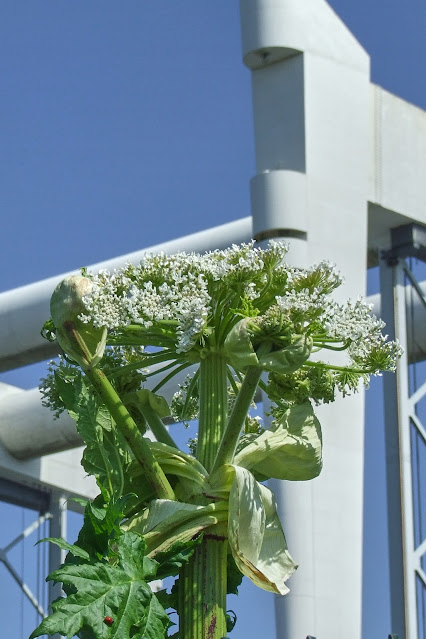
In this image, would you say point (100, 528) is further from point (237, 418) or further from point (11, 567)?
point (11, 567)

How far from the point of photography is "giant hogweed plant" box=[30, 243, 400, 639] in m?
4.22

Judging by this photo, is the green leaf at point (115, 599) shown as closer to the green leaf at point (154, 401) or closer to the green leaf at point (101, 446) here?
the green leaf at point (101, 446)

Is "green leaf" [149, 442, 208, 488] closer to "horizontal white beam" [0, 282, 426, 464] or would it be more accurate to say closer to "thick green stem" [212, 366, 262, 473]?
"thick green stem" [212, 366, 262, 473]

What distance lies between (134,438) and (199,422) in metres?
0.24

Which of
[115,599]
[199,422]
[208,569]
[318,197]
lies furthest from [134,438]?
[318,197]

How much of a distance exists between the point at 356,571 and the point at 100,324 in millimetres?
8022

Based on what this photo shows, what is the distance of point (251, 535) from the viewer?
4.31 meters

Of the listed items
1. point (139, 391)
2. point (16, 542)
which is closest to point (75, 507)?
point (16, 542)

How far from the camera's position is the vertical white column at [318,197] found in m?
11.5

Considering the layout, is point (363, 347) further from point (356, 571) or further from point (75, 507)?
point (75, 507)

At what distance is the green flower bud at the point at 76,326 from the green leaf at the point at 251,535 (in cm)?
58

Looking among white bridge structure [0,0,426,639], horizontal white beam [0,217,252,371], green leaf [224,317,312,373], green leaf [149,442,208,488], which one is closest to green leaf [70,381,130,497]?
green leaf [149,442,208,488]

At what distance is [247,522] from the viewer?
4289 mm

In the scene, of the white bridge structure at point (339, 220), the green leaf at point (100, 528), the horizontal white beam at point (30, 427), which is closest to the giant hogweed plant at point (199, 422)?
the green leaf at point (100, 528)
